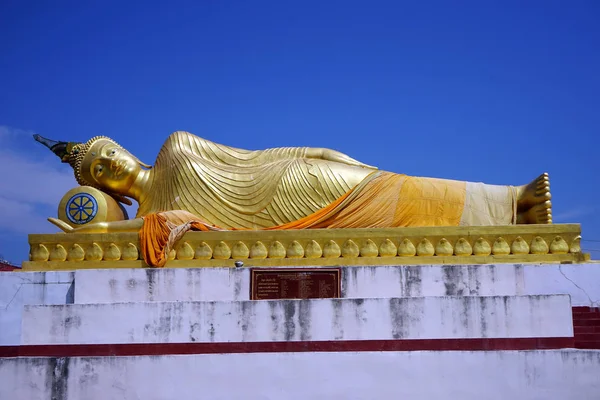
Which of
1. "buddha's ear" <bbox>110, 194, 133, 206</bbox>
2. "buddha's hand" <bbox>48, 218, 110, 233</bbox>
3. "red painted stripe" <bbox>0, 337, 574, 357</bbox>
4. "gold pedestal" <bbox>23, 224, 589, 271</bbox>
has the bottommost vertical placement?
"red painted stripe" <bbox>0, 337, 574, 357</bbox>

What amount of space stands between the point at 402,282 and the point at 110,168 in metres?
4.91

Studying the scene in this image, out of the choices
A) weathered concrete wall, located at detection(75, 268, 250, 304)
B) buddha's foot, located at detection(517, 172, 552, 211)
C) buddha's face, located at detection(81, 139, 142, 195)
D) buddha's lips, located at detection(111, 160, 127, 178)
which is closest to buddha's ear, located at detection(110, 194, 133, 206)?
buddha's face, located at detection(81, 139, 142, 195)

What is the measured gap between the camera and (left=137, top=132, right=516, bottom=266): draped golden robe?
10.2 metres

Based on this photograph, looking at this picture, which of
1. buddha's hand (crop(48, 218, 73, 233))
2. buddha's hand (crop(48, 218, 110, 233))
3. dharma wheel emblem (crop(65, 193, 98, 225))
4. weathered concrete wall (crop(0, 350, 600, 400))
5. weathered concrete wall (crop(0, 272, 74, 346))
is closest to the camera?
weathered concrete wall (crop(0, 350, 600, 400))

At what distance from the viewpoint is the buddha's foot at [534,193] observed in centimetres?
1009

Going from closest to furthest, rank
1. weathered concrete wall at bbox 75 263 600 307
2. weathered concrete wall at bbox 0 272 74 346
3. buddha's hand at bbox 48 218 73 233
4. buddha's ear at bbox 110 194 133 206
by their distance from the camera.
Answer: weathered concrete wall at bbox 75 263 600 307 → weathered concrete wall at bbox 0 272 74 346 → buddha's hand at bbox 48 218 73 233 → buddha's ear at bbox 110 194 133 206

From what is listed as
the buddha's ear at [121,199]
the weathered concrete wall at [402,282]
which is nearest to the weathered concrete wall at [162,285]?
the weathered concrete wall at [402,282]

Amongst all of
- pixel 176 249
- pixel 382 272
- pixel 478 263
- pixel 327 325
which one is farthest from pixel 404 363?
pixel 176 249

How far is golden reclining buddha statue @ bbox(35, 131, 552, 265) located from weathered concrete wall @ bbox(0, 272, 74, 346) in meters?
0.97

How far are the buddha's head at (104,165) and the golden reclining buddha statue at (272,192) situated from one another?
15mm

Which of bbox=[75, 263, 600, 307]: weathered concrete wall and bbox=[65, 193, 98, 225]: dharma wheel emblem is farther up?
bbox=[65, 193, 98, 225]: dharma wheel emblem

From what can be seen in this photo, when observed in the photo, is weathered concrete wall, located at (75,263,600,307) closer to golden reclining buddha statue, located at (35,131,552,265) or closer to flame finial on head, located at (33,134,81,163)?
golden reclining buddha statue, located at (35,131,552,265)

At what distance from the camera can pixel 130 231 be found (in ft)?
32.9

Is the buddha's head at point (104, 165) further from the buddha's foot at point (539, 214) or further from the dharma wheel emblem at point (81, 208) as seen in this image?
the buddha's foot at point (539, 214)
